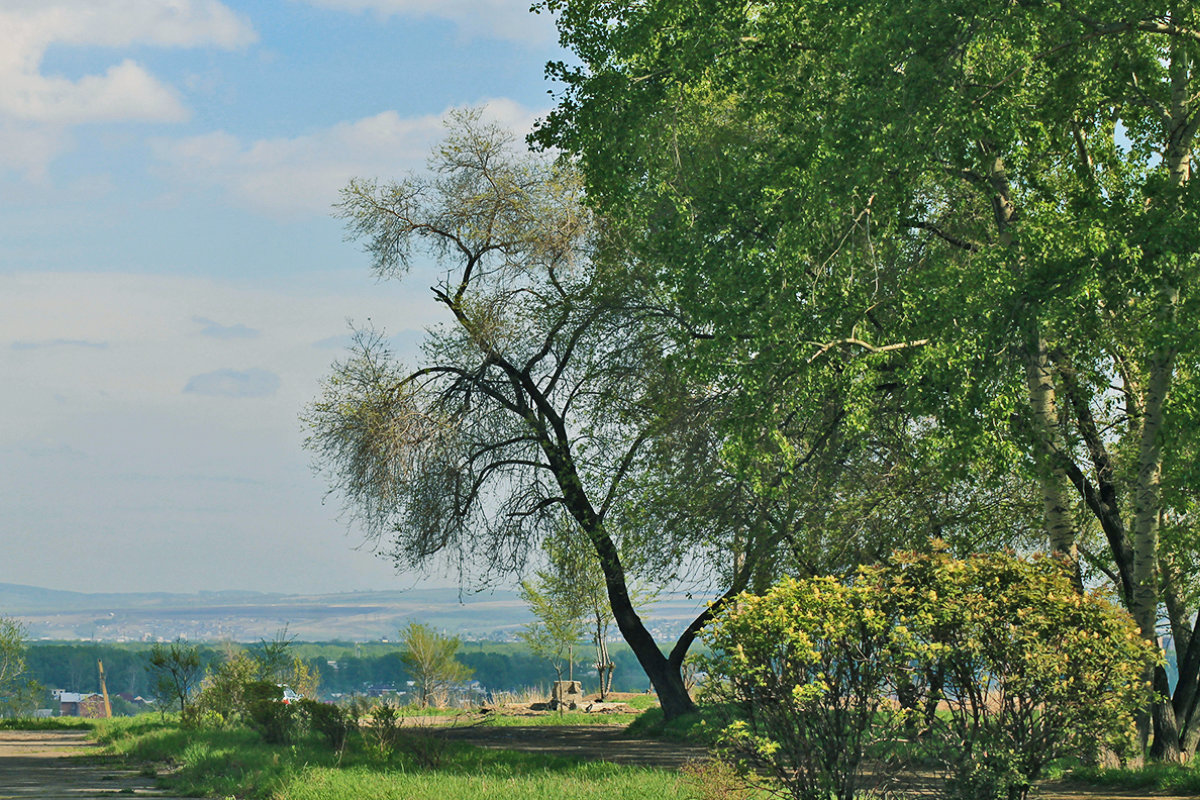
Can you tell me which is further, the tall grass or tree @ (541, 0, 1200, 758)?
tree @ (541, 0, 1200, 758)

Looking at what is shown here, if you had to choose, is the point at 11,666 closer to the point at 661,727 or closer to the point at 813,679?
the point at 661,727

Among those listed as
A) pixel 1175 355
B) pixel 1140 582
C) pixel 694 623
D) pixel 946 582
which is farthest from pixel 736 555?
pixel 946 582

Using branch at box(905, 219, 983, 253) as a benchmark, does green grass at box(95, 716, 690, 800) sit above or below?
below

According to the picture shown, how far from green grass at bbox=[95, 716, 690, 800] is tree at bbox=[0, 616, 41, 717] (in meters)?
25.9

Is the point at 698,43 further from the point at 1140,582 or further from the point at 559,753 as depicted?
the point at 559,753

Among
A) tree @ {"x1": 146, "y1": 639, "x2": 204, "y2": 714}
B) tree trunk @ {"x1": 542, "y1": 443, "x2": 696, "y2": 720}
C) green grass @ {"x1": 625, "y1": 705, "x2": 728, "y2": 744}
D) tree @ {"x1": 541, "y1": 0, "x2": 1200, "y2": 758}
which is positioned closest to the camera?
tree @ {"x1": 541, "y1": 0, "x2": 1200, "y2": 758}

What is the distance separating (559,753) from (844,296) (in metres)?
8.35

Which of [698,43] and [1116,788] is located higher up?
[698,43]

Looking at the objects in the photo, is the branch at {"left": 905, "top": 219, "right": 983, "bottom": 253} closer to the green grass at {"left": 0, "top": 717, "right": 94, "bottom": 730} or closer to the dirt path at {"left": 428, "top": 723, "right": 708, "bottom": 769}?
the dirt path at {"left": 428, "top": 723, "right": 708, "bottom": 769}

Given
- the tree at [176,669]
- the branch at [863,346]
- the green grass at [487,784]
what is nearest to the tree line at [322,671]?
the tree at [176,669]

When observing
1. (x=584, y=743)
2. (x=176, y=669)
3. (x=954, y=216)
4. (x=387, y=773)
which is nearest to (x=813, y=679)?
(x=387, y=773)

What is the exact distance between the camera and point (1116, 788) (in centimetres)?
1230

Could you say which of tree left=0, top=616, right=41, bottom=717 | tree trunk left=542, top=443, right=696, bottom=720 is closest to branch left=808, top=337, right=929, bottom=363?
tree trunk left=542, top=443, right=696, bottom=720

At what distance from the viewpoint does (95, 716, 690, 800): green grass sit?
10922 millimetres
